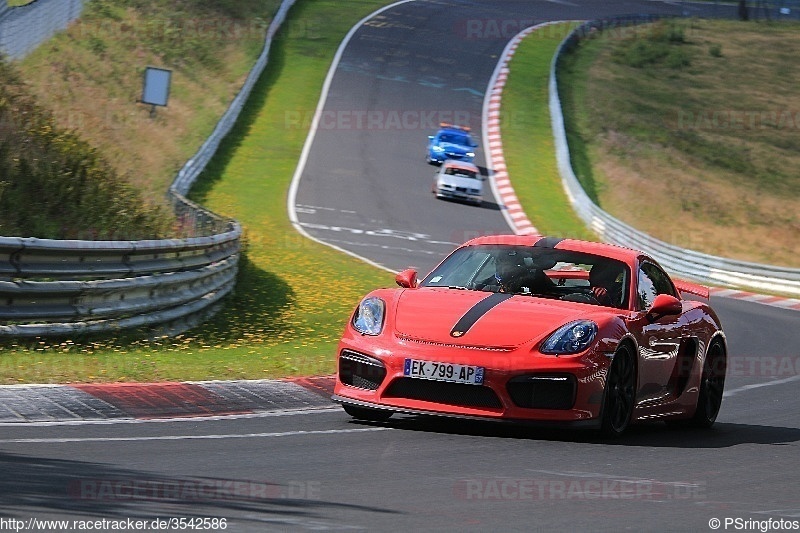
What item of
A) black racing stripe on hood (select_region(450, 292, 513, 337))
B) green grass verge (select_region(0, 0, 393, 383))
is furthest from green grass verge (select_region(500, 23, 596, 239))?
black racing stripe on hood (select_region(450, 292, 513, 337))

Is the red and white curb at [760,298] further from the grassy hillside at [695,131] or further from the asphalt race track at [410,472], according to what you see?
the asphalt race track at [410,472]

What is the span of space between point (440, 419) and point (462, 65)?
4607 centimetres

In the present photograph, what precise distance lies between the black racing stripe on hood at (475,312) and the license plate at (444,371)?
0.23m

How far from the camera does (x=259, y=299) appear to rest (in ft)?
59.7

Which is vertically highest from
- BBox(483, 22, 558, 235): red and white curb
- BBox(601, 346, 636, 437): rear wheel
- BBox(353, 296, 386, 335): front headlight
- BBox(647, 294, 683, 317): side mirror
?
BBox(647, 294, 683, 317): side mirror

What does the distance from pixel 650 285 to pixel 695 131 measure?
41757 millimetres

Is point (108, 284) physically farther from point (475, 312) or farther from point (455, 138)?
point (455, 138)

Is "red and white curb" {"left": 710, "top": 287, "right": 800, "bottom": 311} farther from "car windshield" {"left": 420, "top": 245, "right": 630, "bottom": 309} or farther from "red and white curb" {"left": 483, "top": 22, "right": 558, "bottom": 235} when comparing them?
"car windshield" {"left": 420, "top": 245, "right": 630, "bottom": 309}

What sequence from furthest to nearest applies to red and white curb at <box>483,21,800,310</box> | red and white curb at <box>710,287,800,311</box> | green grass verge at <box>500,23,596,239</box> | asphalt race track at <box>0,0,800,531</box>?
green grass verge at <box>500,23,596,239</box> < red and white curb at <box>483,21,800,310</box> < red and white curb at <box>710,287,800,311</box> < asphalt race track at <box>0,0,800,531</box>

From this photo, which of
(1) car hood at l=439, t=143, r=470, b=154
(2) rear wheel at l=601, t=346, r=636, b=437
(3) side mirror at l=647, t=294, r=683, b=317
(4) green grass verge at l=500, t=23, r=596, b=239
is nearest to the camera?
(2) rear wheel at l=601, t=346, r=636, b=437

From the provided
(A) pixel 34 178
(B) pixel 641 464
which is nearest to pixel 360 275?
(A) pixel 34 178

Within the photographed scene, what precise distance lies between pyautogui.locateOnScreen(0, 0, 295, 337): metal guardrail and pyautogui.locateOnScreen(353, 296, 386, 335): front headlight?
12.5 ft

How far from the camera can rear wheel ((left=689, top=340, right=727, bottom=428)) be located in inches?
412

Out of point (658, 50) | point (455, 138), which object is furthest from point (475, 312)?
point (658, 50)
